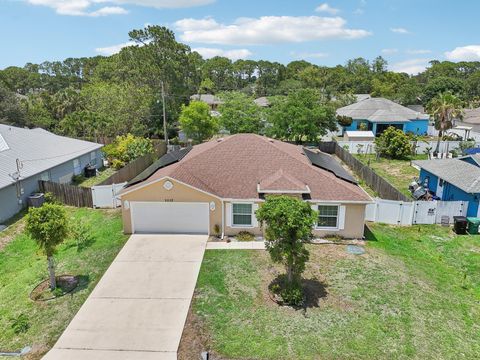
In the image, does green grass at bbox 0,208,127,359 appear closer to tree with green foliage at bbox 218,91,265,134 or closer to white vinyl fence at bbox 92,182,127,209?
white vinyl fence at bbox 92,182,127,209

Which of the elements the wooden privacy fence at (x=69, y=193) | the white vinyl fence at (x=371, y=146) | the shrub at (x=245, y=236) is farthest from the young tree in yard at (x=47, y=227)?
the white vinyl fence at (x=371, y=146)

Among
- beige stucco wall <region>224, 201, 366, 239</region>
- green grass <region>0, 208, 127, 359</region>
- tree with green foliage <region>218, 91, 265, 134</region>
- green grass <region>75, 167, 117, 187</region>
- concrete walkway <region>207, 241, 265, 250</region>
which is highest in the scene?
tree with green foliage <region>218, 91, 265, 134</region>

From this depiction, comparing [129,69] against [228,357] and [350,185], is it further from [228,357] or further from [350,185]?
[228,357]

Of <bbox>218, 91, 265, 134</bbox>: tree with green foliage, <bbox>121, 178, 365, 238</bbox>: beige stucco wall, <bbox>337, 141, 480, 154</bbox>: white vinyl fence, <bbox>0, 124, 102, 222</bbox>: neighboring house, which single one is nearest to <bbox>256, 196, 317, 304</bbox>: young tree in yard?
<bbox>121, 178, 365, 238</bbox>: beige stucco wall

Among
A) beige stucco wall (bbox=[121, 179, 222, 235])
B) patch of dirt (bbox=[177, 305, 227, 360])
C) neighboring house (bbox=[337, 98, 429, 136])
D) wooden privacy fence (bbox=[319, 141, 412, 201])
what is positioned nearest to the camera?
patch of dirt (bbox=[177, 305, 227, 360])

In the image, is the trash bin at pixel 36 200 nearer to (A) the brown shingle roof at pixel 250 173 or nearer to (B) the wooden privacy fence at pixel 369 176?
(A) the brown shingle roof at pixel 250 173

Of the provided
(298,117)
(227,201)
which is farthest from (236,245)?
(298,117)

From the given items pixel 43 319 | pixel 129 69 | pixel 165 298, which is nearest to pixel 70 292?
pixel 43 319
